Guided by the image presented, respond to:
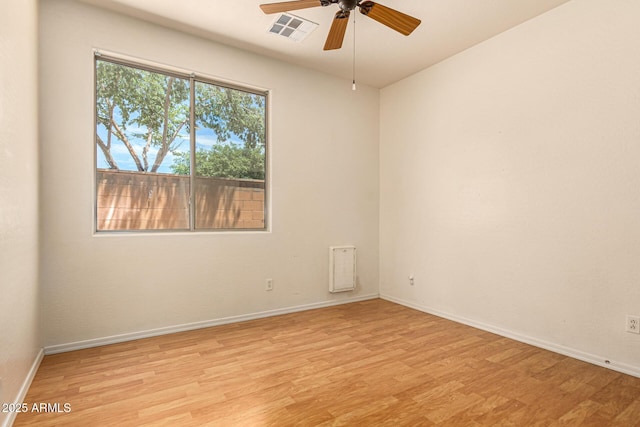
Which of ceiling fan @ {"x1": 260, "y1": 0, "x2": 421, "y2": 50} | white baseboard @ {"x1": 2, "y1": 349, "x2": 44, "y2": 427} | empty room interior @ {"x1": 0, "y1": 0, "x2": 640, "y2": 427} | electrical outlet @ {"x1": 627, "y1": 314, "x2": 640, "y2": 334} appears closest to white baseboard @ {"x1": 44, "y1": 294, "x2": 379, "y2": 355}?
empty room interior @ {"x1": 0, "y1": 0, "x2": 640, "y2": 427}

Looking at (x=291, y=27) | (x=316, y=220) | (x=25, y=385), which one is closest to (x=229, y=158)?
(x=316, y=220)

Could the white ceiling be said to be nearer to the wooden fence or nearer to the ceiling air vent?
the ceiling air vent

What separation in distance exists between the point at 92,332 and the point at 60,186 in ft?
4.14

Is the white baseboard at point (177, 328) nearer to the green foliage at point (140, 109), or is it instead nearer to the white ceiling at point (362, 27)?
the green foliage at point (140, 109)

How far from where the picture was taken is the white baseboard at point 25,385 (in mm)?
1742

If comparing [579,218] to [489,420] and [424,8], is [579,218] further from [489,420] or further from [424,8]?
[424,8]

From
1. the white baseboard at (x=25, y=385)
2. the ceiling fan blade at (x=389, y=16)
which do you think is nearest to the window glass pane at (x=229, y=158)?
the white baseboard at (x=25, y=385)

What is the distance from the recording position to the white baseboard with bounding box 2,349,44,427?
1742mm

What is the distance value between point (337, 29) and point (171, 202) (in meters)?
2.20

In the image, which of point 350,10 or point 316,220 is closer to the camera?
point 350,10

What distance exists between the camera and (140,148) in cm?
317

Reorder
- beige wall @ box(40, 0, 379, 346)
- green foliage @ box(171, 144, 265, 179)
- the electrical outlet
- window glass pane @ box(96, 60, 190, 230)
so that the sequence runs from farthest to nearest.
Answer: green foliage @ box(171, 144, 265, 179) → window glass pane @ box(96, 60, 190, 230) → beige wall @ box(40, 0, 379, 346) → the electrical outlet

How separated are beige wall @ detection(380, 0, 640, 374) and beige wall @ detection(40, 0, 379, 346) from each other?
2.89 ft

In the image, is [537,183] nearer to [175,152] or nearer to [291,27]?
[291,27]
